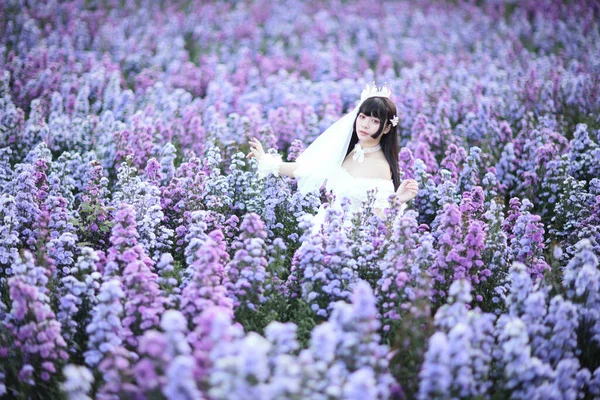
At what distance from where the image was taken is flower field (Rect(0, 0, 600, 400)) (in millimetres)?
3002

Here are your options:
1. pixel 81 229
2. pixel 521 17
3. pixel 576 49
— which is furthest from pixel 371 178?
pixel 521 17

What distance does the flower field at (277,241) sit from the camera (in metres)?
3.00

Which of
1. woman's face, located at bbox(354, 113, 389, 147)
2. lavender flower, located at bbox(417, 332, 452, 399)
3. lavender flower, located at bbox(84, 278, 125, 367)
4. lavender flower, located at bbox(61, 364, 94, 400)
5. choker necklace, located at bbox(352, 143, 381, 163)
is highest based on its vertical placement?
woman's face, located at bbox(354, 113, 389, 147)

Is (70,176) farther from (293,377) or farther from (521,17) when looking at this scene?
(521,17)

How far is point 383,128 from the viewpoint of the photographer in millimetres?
5711

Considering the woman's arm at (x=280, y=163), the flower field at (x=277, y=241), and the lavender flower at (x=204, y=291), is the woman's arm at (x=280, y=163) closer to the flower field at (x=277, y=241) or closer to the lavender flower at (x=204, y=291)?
the flower field at (x=277, y=241)

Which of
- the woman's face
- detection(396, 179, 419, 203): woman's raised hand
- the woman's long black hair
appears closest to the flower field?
detection(396, 179, 419, 203): woman's raised hand

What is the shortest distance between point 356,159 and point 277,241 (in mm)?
1882

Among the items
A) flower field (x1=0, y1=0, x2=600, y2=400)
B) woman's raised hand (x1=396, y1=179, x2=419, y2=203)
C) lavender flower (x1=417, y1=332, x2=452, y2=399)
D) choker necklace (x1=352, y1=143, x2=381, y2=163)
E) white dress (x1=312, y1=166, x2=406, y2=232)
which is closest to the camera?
lavender flower (x1=417, y1=332, x2=452, y2=399)

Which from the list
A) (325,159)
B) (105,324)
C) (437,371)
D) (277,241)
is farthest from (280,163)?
(437,371)

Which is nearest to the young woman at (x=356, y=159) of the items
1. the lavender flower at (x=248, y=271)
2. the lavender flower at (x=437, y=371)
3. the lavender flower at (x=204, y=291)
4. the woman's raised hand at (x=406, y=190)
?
the woman's raised hand at (x=406, y=190)

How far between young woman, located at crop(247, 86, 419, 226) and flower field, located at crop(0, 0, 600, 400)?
11.3 inches

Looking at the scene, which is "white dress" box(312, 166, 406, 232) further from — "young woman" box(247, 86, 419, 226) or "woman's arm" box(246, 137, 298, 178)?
"woman's arm" box(246, 137, 298, 178)

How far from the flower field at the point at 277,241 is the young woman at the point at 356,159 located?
0.29 metres
